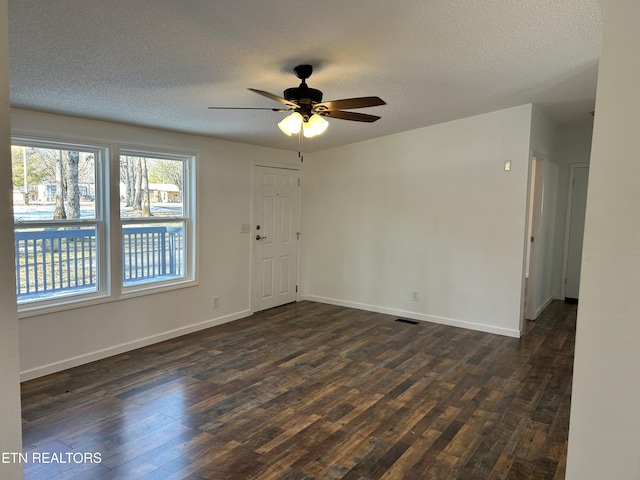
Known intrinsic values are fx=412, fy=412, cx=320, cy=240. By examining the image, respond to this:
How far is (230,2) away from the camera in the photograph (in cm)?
196

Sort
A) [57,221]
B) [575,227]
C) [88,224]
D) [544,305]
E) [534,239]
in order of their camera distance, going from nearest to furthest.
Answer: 1. [57,221]
2. [88,224]
3. [534,239]
4. [544,305]
5. [575,227]

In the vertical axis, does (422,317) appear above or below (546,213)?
below

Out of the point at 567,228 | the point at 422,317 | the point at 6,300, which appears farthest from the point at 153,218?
the point at 567,228

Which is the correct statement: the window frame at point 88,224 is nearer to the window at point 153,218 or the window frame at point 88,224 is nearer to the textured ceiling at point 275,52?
the window at point 153,218

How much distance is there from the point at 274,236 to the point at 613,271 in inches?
190

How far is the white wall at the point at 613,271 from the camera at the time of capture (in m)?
1.17

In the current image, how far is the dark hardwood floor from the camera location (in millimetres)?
2344

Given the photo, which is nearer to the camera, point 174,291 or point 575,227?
point 174,291

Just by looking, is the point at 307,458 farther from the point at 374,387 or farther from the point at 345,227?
the point at 345,227

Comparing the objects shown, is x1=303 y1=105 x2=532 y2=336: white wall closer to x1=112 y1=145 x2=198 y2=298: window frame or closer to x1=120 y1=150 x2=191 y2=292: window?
x1=112 y1=145 x2=198 y2=298: window frame

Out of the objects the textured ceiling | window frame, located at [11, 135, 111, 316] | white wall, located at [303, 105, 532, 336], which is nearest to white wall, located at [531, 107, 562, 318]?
white wall, located at [303, 105, 532, 336]

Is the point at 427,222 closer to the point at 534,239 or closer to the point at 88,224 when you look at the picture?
the point at 534,239

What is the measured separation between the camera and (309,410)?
9.72ft

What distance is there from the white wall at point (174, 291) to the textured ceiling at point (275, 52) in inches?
7.7
